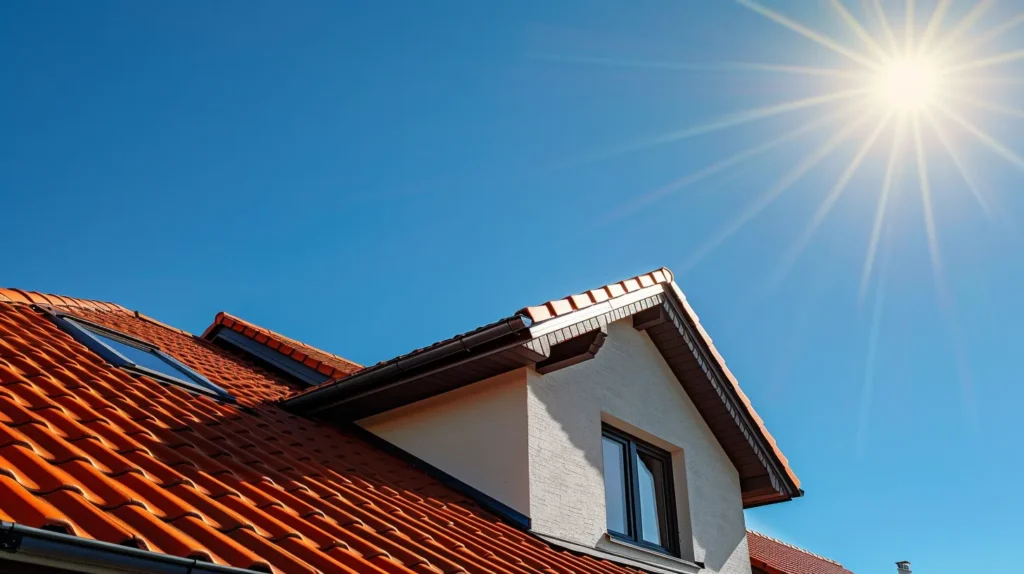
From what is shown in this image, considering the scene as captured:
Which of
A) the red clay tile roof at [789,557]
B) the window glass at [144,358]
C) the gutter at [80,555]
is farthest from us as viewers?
the red clay tile roof at [789,557]

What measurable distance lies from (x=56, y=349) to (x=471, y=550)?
365 centimetres

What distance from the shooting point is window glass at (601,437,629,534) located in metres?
8.22

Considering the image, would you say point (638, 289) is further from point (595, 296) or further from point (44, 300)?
point (44, 300)

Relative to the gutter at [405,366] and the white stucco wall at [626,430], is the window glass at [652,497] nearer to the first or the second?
the white stucco wall at [626,430]

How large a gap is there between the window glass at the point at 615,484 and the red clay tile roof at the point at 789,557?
26.8ft

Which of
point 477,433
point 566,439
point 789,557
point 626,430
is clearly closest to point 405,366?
point 477,433

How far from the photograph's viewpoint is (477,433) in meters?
7.66

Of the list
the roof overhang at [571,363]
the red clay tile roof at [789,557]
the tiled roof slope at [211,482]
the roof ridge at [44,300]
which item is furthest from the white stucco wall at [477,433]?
the red clay tile roof at [789,557]

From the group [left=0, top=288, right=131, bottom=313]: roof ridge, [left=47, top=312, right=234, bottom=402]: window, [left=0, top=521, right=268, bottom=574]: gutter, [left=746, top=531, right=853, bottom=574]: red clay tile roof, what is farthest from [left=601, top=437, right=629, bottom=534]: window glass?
[left=746, top=531, right=853, bottom=574]: red clay tile roof

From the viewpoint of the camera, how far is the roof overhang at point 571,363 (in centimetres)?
734

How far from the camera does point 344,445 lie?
743 cm

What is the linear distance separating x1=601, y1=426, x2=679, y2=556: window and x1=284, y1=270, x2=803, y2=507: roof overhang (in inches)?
48.1

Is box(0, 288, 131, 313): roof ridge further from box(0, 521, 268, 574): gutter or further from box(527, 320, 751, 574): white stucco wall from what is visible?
box(0, 521, 268, 574): gutter

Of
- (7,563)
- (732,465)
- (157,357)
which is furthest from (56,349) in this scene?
(732,465)
